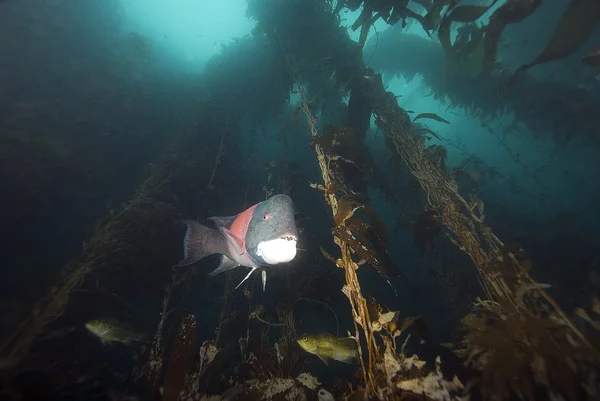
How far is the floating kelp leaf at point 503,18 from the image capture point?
3.40 m

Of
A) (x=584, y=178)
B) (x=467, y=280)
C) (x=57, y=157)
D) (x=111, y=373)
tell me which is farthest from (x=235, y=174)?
(x=584, y=178)

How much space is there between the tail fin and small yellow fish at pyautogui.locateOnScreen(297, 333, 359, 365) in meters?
1.52

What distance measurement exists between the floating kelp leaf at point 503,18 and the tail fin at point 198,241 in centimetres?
497

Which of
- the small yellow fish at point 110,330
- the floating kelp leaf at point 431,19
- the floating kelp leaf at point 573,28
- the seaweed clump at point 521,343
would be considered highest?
the floating kelp leaf at point 431,19

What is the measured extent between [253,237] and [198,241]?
2.26 feet

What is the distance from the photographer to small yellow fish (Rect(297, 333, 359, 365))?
2.74 m

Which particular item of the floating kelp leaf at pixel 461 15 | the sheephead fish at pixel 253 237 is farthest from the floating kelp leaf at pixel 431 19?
the sheephead fish at pixel 253 237

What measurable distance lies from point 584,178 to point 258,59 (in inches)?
787

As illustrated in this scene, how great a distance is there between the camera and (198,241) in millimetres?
2395

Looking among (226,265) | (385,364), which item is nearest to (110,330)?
(226,265)

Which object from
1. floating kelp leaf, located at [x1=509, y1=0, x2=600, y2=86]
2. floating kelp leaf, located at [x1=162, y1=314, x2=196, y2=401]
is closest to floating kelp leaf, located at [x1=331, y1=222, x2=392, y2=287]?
floating kelp leaf, located at [x1=162, y1=314, x2=196, y2=401]

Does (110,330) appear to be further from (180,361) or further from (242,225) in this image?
(242,225)

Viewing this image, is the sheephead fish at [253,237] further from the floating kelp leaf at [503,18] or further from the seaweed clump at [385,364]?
the floating kelp leaf at [503,18]

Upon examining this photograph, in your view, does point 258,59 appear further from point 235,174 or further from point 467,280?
point 467,280
